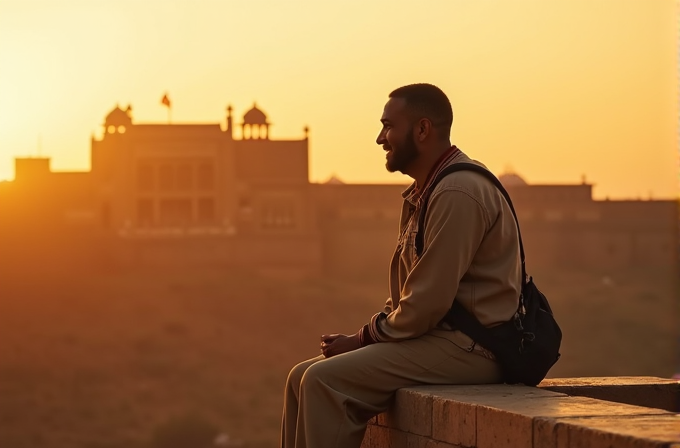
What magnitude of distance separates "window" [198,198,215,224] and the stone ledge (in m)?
29.2

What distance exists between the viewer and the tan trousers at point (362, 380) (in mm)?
2713

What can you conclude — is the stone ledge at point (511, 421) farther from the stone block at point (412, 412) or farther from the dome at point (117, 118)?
the dome at point (117, 118)

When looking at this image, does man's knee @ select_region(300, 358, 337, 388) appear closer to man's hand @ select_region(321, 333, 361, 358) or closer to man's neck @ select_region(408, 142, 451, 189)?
man's hand @ select_region(321, 333, 361, 358)

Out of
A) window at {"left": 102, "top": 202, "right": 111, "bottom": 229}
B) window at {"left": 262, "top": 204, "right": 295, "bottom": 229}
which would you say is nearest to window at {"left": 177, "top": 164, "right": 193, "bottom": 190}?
window at {"left": 102, "top": 202, "right": 111, "bottom": 229}

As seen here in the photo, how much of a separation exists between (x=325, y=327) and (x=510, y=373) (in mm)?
29330

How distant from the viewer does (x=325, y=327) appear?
32.1 m

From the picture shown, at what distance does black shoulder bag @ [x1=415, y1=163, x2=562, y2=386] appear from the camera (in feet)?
9.11

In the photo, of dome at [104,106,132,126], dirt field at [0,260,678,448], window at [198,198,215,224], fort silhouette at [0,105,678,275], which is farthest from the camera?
dome at [104,106,132,126]

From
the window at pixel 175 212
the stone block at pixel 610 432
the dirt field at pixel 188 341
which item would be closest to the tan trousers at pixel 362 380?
the stone block at pixel 610 432

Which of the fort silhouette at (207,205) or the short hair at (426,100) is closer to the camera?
the short hair at (426,100)

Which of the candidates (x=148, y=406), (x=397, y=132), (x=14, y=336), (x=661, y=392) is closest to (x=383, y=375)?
(x=397, y=132)

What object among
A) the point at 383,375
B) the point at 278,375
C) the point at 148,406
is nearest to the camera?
the point at 383,375

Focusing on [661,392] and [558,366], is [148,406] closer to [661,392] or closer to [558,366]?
[558,366]

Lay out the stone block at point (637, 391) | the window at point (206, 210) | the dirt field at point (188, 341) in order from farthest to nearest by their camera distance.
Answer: the window at point (206, 210) → the dirt field at point (188, 341) → the stone block at point (637, 391)
